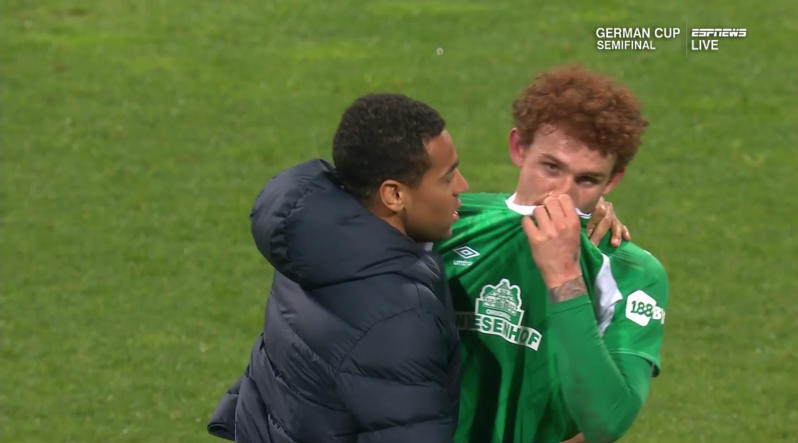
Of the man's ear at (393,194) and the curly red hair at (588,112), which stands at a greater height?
the curly red hair at (588,112)

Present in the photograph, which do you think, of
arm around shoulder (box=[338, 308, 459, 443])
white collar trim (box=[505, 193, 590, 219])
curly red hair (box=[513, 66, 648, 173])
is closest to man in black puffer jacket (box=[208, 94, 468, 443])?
arm around shoulder (box=[338, 308, 459, 443])

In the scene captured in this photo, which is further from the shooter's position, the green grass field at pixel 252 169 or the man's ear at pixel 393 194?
the green grass field at pixel 252 169

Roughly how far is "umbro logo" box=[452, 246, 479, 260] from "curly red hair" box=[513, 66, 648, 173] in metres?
0.38

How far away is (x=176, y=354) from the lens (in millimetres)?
6848

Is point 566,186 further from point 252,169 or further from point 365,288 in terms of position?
point 252,169

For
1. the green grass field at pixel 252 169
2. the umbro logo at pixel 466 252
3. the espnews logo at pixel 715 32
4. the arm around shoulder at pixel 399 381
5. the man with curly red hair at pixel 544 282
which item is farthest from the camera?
the espnews logo at pixel 715 32

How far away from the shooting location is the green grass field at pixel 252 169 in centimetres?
662

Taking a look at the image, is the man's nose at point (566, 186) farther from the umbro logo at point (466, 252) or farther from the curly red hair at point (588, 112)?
the umbro logo at point (466, 252)

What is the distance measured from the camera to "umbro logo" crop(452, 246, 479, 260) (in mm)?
3297

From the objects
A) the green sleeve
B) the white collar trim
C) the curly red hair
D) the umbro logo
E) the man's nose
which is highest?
the curly red hair

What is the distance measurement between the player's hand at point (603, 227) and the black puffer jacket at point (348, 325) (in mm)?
641

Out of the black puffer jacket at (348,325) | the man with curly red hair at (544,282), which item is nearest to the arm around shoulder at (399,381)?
the black puffer jacket at (348,325)

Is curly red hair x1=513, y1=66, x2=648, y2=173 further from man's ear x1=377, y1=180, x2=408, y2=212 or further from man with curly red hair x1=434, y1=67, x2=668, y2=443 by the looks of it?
man's ear x1=377, y1=180, x2=408, y2=212

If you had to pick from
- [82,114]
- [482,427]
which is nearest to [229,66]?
[82,114]
